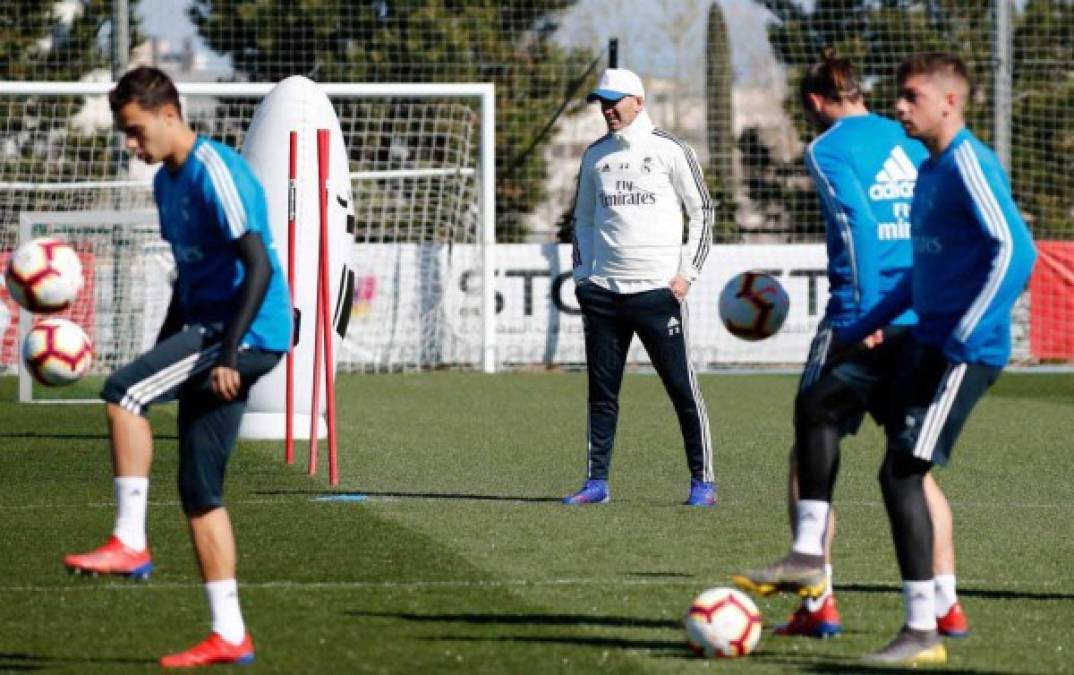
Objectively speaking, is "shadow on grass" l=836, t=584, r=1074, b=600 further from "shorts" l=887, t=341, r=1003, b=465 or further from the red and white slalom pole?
the red and white slalom pole

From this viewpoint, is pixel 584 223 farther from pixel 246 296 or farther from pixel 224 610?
pixel 224 610

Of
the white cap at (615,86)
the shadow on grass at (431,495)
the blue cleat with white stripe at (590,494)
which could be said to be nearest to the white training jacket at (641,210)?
the white cap at (615,86)

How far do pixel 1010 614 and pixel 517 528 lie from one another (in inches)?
114

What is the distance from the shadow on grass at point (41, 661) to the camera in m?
6.38

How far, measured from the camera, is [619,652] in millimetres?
6641

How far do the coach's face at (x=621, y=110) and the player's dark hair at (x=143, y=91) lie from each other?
168 inches

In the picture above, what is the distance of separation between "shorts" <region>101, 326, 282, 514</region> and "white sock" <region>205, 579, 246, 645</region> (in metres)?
0.24

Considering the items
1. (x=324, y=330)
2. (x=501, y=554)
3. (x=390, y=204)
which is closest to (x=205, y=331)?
(x=501, y=554)

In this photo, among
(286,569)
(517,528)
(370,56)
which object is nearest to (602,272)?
(517,528)

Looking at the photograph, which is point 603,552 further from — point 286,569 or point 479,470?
point 479,470

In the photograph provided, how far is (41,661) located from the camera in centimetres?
648

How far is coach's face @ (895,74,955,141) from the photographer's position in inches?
252

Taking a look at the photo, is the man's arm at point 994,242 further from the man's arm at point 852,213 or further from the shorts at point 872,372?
the man's arm at point 852,213

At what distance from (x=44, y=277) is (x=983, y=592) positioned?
372cm
